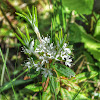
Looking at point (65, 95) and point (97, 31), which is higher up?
point (97, 31)

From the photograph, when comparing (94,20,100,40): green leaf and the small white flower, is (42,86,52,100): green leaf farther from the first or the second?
(94,20,100,40): green leaf

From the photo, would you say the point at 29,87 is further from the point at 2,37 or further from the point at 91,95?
the point at 2,37

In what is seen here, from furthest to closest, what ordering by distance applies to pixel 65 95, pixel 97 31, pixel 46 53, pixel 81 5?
pixel 97 31 < pixel 81 5 < pixel 65 95 < pixel 46 53

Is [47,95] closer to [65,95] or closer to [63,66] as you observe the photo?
[65,95]

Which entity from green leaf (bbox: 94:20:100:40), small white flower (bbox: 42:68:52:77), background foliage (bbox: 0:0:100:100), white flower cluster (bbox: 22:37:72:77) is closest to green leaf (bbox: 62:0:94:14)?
background foliage (bbox: 0:0:100:100)

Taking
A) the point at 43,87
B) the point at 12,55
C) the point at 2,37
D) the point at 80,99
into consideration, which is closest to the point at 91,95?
the point at 80,99

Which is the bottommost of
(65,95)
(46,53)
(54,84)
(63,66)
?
(65,95)

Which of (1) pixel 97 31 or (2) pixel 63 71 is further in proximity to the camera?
(1) pixel 97 31

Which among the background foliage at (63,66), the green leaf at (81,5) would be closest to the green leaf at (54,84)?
the background foliage at (63,66)

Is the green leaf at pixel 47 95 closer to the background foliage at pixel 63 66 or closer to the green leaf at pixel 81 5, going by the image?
the background foliage at pixel 63 66

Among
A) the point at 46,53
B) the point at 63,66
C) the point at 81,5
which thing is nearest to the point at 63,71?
the point at 63,66

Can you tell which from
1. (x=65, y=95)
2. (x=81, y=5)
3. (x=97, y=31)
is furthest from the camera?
(x=97, y=31)
